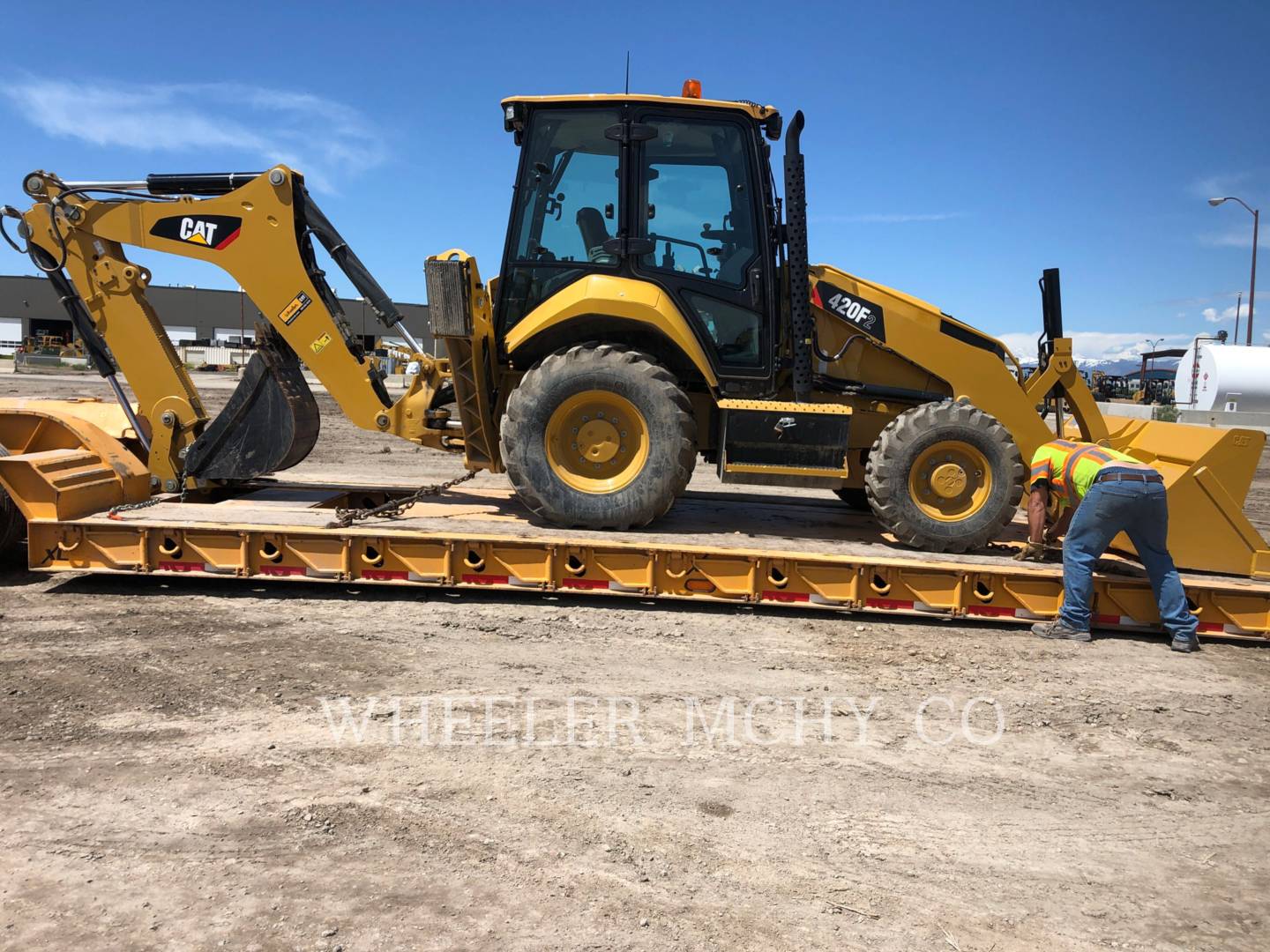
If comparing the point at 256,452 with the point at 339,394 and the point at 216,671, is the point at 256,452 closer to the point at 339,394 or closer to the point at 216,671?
the point at 339,394

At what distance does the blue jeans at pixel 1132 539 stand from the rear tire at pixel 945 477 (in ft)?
2.18

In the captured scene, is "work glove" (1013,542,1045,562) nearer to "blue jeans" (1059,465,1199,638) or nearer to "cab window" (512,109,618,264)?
"blue jeans" (1059,465,1199,638)

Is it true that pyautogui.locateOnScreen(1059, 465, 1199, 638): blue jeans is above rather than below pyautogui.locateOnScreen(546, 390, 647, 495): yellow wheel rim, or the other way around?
below

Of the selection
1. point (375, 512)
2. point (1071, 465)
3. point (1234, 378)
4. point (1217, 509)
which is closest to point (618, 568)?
point (375, 512)

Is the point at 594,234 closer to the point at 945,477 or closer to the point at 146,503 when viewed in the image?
the point at 945,477

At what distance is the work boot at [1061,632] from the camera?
5.58m

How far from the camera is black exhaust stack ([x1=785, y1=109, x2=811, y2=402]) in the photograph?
241 inches

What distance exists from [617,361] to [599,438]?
569mm

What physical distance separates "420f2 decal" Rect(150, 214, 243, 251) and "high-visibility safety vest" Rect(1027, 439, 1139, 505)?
19.7 ft

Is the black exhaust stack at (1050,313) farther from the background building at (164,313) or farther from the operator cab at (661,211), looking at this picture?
the background building at (164,313)

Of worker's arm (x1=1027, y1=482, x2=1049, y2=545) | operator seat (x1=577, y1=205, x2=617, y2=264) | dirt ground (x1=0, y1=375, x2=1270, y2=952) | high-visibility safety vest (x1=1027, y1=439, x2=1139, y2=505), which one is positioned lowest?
dirt ground (x1=0, y1=375, x2=1270, y2=952)

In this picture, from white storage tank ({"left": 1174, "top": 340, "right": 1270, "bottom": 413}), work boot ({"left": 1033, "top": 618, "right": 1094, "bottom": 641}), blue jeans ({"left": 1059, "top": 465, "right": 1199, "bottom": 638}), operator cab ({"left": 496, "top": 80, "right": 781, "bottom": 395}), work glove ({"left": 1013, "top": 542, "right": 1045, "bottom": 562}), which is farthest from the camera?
white storage tank ({"left": 1174, "top": 340, "right": 1270, "bottom": 413})

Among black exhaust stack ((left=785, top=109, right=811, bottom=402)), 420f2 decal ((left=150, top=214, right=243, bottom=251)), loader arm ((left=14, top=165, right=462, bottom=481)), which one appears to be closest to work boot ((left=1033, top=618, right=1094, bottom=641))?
black exhaust stack ((left=785, top=109, right=811, bottom=402))

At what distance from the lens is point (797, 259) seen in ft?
20.4
